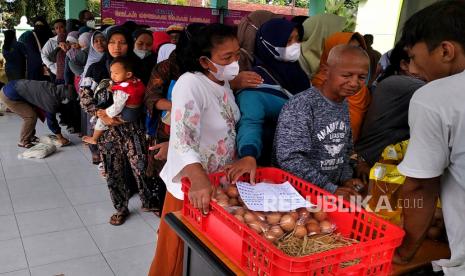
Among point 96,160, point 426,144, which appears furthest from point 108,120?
point 426,144

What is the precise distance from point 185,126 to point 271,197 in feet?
1.36

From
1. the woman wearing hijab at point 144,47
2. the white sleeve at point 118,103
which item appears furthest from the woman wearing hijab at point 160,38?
the white sleeve at point 118,103

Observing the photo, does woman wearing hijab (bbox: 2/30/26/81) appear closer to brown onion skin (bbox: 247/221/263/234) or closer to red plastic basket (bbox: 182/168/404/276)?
red plastic basket (bbox: 182/168/404/276)

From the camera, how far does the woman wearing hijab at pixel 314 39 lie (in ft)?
7.64

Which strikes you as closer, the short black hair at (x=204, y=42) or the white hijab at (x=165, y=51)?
the short black hair at (x=204, y=42)

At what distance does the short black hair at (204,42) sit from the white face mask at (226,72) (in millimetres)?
62

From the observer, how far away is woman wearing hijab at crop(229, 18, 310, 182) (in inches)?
64.2

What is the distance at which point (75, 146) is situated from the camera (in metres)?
4.85

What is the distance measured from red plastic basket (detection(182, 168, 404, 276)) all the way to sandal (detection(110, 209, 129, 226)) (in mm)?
1840

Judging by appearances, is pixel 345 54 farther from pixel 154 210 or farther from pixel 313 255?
pixel 154 210

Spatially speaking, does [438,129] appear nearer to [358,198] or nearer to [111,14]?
[358,198]

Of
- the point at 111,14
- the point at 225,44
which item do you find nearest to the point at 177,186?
the point at 225,44

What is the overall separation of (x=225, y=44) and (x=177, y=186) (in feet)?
2.01

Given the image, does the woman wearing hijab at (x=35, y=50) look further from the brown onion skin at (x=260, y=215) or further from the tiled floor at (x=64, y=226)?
the brown onion skin at (x=260, y=215)
